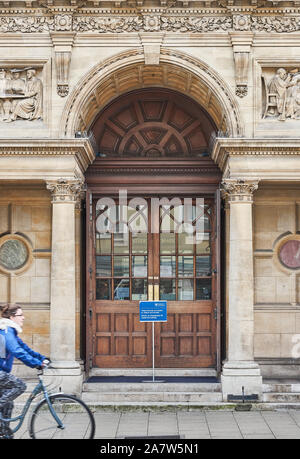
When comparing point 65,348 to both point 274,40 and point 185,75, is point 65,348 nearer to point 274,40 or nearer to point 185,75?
point 185,75

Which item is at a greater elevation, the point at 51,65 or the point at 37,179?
the point at 51,65

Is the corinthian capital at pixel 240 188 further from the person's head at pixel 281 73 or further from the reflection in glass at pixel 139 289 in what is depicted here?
the reflection in glass at pixel 139 289

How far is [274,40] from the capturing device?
10.8 m

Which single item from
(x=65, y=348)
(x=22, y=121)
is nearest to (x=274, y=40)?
(x=22, y=121)

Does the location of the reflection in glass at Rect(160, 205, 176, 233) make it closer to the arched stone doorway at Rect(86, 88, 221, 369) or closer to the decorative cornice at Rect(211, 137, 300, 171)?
the arched stone doorway at Rect(86, 88, 221, 369)

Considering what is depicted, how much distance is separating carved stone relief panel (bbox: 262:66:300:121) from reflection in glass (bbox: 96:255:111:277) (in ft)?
13.3

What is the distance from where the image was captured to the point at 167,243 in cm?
1223

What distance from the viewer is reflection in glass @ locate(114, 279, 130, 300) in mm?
12172

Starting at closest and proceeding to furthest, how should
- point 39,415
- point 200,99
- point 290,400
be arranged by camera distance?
point 39,415 → point 290,400 → point 200,99

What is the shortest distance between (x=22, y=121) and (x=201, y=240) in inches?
161

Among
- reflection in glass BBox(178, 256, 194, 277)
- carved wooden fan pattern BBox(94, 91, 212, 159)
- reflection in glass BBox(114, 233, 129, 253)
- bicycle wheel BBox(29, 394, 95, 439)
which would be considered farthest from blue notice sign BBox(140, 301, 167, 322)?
bicycle wheel BBox(29, 394, 95, 439)

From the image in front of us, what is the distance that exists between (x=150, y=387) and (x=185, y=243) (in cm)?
285

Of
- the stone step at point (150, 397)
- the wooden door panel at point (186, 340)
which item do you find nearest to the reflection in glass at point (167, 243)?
the wooden door panel at point (186, 340)

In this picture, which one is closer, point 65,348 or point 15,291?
point 65,348
